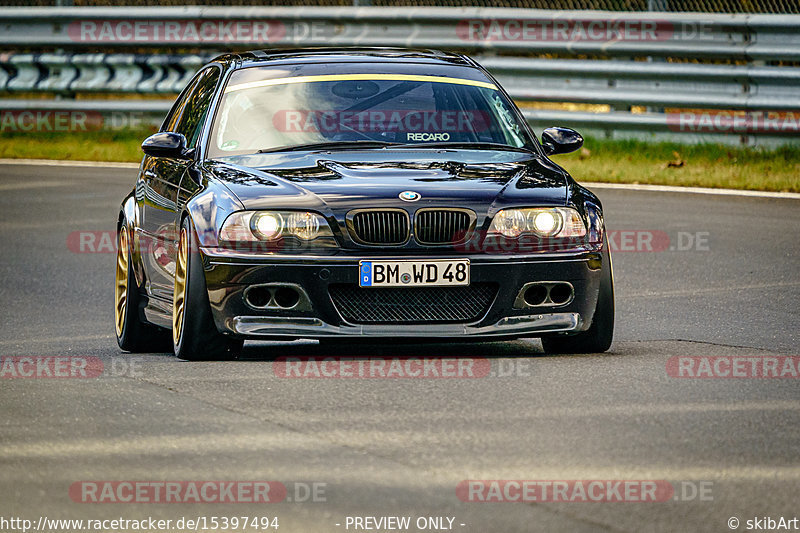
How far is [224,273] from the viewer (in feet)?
24.2

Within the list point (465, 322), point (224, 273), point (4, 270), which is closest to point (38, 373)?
point (224, 273)

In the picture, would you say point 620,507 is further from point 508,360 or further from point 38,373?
point 38,373

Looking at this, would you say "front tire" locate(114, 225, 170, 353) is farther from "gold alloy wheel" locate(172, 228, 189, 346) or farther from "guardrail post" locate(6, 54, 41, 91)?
"guardrail post" locate(6, 54, 41, 91)

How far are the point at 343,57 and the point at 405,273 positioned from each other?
2221 millimetres

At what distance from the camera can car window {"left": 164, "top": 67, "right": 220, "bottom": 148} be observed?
9000 millimetres

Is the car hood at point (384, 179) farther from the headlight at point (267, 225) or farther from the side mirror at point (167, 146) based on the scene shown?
the side mirror at point (167, 146)

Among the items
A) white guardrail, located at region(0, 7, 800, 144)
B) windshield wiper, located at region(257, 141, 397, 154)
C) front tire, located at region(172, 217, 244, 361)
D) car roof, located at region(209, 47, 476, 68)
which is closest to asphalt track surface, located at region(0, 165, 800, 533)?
front tire, located at region(172, 217, 244, 361)

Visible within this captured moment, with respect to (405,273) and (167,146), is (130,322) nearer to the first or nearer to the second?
(167,146)

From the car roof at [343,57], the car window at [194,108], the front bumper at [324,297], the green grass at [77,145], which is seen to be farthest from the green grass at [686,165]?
the front bumper at [324,297]

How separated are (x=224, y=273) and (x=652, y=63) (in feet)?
36.1

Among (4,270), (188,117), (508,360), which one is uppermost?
(188,117)

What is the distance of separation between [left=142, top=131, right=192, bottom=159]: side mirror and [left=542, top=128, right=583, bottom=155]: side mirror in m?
1.95

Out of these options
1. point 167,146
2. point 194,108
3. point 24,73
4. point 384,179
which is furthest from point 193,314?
point 24,73

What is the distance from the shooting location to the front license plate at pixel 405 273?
734cm
